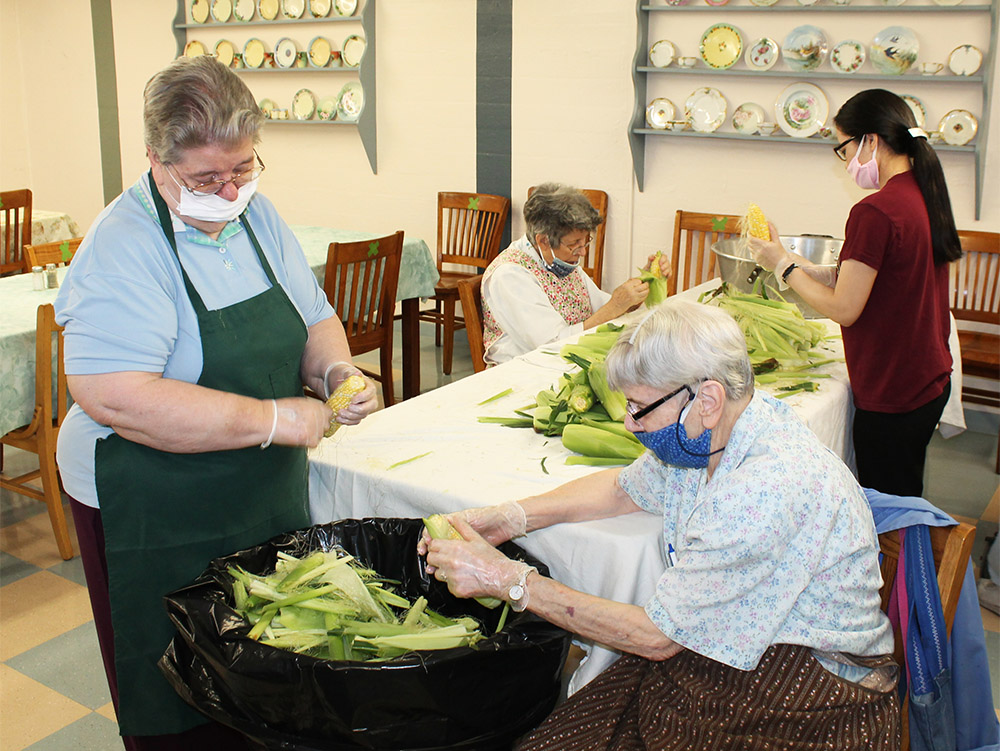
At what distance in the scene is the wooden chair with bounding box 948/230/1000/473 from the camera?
452 cm

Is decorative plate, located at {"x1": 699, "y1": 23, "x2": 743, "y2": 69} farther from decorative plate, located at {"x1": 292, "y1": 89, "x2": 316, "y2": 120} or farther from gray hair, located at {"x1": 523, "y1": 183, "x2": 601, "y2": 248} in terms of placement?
decorative plate, located at {"x1": 292, "y1": 89, "x2": 316, "y2": 120}

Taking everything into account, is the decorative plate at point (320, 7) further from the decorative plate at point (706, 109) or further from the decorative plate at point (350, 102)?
the decorative plate at point (706, 109)

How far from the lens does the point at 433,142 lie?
6.61 m

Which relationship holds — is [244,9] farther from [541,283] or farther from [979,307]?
[979,307]

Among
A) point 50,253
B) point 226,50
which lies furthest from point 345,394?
point 226,50

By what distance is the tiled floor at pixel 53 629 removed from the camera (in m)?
2.64

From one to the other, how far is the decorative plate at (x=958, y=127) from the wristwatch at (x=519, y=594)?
4.15 metres

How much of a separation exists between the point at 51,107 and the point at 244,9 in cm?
274

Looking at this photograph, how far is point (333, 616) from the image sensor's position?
171 cm

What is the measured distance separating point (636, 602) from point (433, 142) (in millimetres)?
5268

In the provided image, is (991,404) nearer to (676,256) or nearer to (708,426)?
(676,256)

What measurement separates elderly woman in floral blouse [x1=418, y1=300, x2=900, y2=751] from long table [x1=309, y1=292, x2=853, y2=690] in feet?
0.69

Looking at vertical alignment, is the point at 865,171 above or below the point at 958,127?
below

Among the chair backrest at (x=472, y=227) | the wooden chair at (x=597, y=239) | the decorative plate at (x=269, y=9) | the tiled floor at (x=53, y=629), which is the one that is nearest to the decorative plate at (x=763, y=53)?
the wooden chair at (x=597, y=239)
